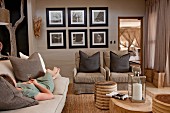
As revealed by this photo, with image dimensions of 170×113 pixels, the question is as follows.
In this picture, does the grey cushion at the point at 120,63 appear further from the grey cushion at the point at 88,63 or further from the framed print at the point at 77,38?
the framed print at the point at 77,38

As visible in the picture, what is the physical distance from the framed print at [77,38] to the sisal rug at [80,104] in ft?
7.12

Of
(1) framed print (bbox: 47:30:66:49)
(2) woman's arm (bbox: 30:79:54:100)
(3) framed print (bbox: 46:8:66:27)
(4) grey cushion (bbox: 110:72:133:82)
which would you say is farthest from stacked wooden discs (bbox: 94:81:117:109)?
(3) framed print (bbox: 46:8:66:27)

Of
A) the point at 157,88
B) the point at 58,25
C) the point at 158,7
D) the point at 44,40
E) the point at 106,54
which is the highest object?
the point at 158,7

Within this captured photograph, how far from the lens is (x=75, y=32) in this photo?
6.53m

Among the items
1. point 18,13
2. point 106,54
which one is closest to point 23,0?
point 18,13

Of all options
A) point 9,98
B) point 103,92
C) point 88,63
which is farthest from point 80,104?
point 9,98

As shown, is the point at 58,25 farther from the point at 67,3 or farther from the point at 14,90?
the point at 14,90

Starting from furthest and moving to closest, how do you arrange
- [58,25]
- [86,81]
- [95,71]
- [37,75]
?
[58,25], [95,71], [86,81], [37,75]

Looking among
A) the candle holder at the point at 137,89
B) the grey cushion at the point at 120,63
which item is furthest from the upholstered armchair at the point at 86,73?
the candle holder at the point at 137,89

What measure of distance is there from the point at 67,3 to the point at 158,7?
277cm

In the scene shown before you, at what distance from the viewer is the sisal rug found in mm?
3660

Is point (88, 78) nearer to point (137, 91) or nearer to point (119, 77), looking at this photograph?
point (119, 77)

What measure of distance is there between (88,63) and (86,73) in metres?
0.28

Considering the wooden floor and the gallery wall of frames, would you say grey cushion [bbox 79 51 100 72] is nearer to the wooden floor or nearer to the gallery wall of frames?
the wooden floor
